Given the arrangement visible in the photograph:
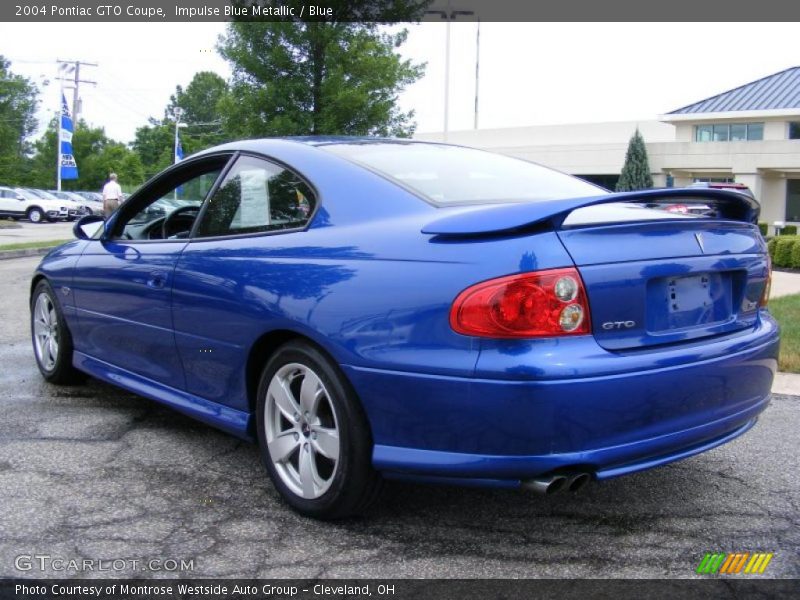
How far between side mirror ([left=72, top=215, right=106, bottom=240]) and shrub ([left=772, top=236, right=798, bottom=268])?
15.3 m

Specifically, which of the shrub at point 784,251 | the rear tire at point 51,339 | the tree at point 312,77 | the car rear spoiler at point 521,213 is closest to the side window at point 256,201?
the car rear spoiler at point 521,213

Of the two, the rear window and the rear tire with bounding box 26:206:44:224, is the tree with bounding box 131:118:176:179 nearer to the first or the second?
the rear tire with bounding box 26:206:44:224

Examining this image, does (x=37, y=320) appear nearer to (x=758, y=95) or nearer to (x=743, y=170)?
(x=743, y=170)

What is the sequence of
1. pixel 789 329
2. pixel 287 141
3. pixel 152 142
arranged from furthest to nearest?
pixel 152 142
pixel 789 329
pixel 287 141

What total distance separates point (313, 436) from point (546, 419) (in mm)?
992

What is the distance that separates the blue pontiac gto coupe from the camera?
263 cm

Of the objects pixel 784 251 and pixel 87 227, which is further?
pixel 784 251

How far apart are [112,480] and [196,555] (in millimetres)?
927

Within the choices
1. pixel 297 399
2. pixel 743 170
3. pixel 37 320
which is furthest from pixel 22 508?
pixel 743 170

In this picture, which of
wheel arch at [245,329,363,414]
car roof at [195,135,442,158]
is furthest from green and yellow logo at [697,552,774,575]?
car roof at [195,135,442,158]

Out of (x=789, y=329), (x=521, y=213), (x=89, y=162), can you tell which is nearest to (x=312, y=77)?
(x=789, y=329)

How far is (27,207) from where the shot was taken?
38.7 meters

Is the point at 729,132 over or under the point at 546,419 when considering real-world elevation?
over

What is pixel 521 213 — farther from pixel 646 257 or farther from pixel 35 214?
pixel 35 214
